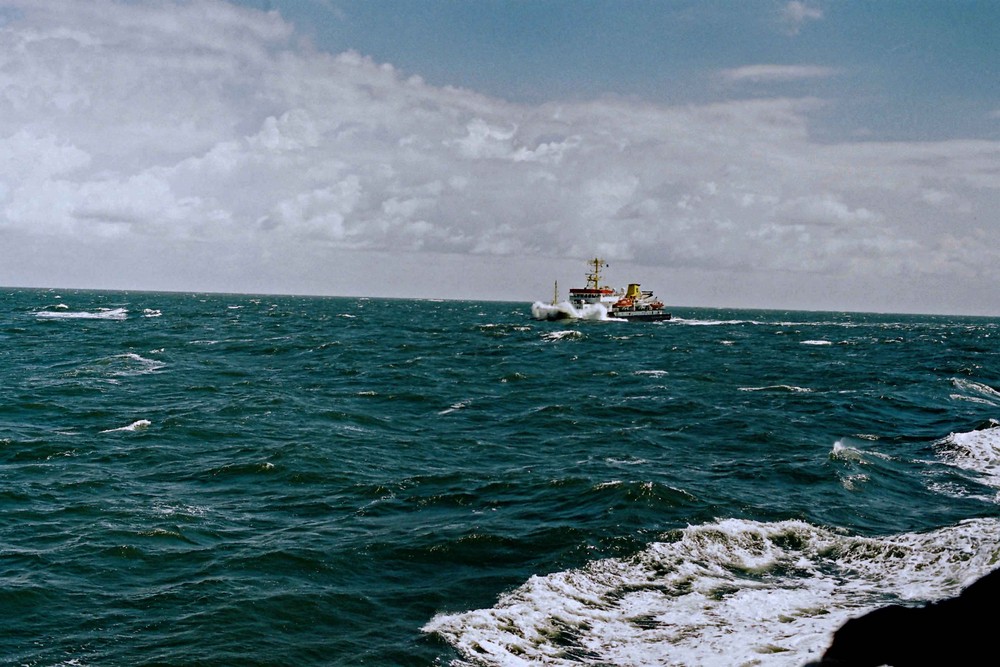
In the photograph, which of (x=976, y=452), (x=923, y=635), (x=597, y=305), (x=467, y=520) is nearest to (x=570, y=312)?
(x=597, y=305)

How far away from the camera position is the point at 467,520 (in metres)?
16.4

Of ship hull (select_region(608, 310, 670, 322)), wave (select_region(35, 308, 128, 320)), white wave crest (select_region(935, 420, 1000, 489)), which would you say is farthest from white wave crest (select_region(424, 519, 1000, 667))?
ship hull (select_region(608, 310, 670, 322))

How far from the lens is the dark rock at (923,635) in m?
8.69

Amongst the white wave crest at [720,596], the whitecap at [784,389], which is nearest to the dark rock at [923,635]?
the white wave crest at [720,596]

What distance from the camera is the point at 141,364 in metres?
43.5

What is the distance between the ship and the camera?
11205 centimetres

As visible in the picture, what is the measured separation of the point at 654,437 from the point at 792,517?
9.76 meters

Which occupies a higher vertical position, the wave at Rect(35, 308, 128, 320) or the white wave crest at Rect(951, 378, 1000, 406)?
the wave at Rect(35, 308, 128, 320)

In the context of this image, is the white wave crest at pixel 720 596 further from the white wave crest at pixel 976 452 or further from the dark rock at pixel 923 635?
the white wave crest at pixel 976 452

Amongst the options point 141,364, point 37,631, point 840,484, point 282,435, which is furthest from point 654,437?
point 141,364

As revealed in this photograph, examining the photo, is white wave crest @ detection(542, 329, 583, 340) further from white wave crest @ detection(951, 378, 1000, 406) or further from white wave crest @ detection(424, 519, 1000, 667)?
white wave crest @ detection(424, 519, 1000, 667)

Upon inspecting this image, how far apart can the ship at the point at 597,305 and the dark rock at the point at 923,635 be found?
100832mm

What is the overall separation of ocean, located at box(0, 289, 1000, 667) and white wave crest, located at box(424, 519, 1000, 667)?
57 mm

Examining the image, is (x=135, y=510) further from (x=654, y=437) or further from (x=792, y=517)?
(x=654, y=437)
